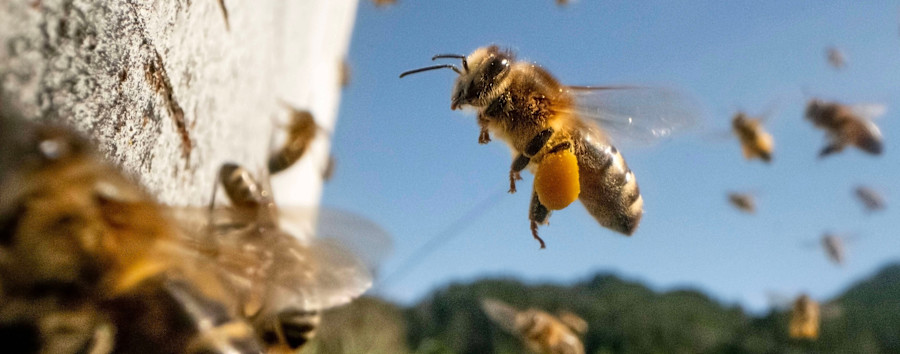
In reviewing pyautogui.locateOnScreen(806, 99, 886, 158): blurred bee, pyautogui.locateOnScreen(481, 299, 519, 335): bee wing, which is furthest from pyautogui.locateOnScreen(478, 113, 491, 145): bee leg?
pyautogui.locateOnScreen(806, 99, 886, 158): blurred bee

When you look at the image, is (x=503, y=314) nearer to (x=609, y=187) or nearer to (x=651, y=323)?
(x=609, y=187)

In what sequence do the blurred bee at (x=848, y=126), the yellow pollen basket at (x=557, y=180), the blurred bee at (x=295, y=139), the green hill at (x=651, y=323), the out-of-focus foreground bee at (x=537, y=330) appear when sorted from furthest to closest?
the green hill at (x=651, y=323) → the blurred bee at (x=848, y=126) → the out-of-focus foreground bee at (x=537, y=330) → the blurred bee at (x=295, y=139) → the yellow pollen basket at (x=557, y=180)

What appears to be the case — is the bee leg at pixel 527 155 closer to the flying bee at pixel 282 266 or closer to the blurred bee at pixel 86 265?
the flying bee at pixel 282 266

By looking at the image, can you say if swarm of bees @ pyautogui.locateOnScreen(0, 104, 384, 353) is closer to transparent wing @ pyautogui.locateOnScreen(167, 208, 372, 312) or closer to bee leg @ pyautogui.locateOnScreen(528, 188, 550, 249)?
transparent wing @ pyautogui.locateOnScreen(167, 208, 372, 312)

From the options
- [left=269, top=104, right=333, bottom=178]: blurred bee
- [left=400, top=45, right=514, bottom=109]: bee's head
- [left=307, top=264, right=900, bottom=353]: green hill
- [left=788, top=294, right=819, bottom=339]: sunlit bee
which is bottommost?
[left=307, top=264, right=900, bottom=353]: green hill

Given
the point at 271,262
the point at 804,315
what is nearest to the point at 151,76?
the point at 271,262

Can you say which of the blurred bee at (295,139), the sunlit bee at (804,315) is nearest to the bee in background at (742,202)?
the sunlit bee at (804,315)
